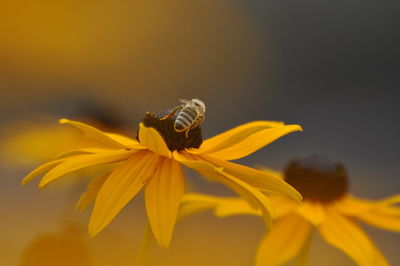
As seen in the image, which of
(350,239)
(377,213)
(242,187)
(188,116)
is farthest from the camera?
(377,213)

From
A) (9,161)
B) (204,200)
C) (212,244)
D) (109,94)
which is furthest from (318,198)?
(109,94)

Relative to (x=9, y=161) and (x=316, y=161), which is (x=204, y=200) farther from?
(x=9, y=161)

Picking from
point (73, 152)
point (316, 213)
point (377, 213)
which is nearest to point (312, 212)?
A: point (316, 213)

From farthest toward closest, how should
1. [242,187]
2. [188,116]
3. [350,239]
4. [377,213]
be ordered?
[377,213] → [350,239] → [188,116] → [242,187]

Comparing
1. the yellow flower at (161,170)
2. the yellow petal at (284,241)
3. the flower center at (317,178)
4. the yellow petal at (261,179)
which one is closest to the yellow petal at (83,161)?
the yellow flower at (161,170)

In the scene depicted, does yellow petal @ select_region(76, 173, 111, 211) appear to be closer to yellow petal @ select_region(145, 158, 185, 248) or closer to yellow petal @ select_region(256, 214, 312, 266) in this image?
yellow petal @ select_region(145, 158, 185, 248)

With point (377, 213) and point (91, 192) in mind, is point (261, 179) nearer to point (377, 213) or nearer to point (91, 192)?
point (91, 192)

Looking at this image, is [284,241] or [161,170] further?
[284,241]
